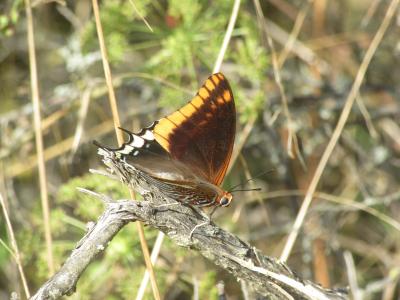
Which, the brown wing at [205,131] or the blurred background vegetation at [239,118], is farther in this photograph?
the blurred background vegetation at [239,118]

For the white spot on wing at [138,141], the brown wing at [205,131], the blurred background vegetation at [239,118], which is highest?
the blurred background vegetation at [239,118]

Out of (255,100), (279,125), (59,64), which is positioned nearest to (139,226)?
(255,100)

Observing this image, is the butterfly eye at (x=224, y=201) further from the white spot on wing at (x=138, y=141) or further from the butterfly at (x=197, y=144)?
the white spot on wing at (x=138, y=141)

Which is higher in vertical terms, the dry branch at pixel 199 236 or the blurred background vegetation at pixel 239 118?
the blurred background vegetation at pixel 239 118

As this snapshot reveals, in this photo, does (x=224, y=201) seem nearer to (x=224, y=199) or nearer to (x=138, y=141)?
(x=224, y=199)

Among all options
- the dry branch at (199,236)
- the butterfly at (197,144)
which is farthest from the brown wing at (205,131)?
the dry branch at (199,236)

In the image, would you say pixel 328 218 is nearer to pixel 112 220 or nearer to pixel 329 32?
pixel 329 32
